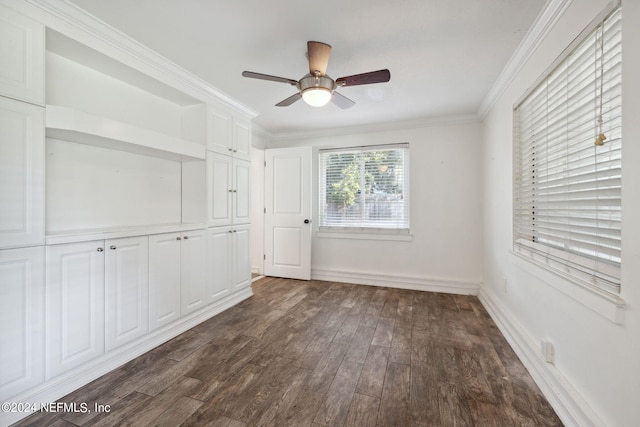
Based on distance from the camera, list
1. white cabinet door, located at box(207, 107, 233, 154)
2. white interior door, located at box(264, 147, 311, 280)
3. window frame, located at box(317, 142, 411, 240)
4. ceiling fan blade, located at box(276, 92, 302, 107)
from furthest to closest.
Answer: white interior door, located at box(264, 147, 311, 280)
window frame, located at box(317, 142, 411, 240)
white cabinet door, located at box(207, 107, 233, 154)
ceiling fan blade, located at box(276, 92, 302, 107)

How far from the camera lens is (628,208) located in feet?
3.65

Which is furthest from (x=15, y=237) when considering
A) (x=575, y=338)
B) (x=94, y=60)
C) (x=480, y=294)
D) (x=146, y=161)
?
(x=480, y=294)

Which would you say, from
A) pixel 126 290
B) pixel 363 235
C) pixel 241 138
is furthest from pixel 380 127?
pixel 126 290

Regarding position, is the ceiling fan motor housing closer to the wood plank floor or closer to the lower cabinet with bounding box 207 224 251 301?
the lower cabinet with bounding box 207 224 251 301

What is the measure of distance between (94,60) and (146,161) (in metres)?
0.83

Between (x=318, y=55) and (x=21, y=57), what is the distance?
5.72 ft

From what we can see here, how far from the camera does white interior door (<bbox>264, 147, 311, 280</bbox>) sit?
418cm

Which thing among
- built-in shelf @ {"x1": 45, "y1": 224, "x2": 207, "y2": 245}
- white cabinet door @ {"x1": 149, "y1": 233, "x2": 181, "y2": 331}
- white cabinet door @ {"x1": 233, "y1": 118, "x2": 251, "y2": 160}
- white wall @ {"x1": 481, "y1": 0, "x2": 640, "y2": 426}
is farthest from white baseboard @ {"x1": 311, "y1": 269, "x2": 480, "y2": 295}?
built-in shelf @ {"x1": 45, "y1": 224, "x2": 207, "y2": 245}

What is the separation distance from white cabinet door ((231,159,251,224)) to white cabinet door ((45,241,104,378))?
1.48m

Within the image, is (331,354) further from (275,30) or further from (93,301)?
(275,30)

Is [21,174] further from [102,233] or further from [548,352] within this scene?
[548,352]

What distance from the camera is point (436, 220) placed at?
3.82 metres

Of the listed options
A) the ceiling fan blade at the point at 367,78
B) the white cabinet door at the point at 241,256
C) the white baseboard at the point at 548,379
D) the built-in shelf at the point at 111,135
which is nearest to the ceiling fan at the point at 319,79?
the ceiling fan blade at the point at 367,78

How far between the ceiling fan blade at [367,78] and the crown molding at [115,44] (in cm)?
151
